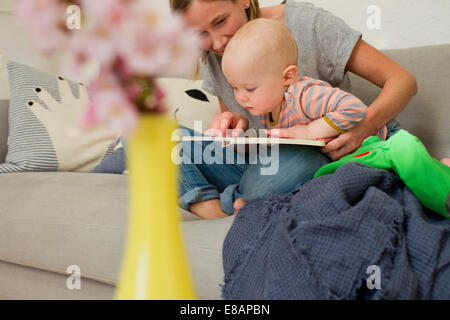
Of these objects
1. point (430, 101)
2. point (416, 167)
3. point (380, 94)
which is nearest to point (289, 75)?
point (380, 94)

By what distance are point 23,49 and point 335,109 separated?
2.18m

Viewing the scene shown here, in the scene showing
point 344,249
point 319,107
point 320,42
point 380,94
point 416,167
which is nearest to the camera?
point 344,249

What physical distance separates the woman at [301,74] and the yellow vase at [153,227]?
27.5 inches

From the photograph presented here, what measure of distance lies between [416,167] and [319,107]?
30 centimetres

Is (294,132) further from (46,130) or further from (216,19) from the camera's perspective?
(46,130)

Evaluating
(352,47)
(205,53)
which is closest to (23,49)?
(205,53)

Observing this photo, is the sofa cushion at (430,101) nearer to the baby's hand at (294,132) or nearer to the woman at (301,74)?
the woman at (301,74)

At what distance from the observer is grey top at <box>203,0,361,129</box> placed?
4.25 feet

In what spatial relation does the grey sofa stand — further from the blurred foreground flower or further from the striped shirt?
the blurred foreground flower

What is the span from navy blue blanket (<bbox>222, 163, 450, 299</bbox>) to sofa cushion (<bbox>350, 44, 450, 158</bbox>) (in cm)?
65

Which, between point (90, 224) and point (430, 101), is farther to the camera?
point (430, 101)

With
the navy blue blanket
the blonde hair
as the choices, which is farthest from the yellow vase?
the blonde hair

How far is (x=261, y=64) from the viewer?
3.49ft

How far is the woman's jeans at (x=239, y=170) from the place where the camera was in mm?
1020
